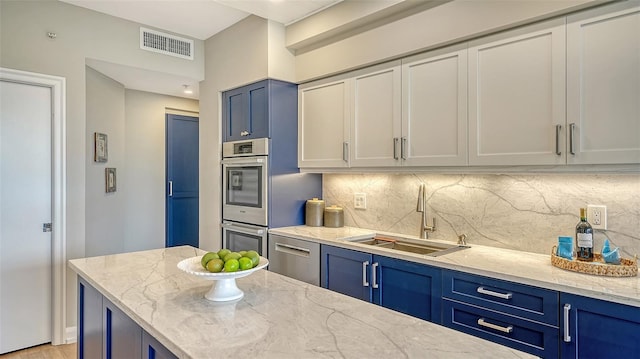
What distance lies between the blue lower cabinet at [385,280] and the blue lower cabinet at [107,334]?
1.35 m

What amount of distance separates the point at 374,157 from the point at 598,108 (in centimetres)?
131

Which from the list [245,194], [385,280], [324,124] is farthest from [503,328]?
[245,194]

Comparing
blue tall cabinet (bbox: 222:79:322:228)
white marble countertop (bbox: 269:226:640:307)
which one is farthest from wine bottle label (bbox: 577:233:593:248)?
blue tall cabinet (bbox: 222:79:322:228)

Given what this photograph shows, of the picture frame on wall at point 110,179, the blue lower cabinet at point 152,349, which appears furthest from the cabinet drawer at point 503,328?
the picture frame on wall at point 110,179

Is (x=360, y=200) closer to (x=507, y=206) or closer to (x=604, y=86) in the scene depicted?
(x=507, y=206)

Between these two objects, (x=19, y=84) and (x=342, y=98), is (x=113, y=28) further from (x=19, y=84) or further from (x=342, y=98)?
(x=342, y=98)

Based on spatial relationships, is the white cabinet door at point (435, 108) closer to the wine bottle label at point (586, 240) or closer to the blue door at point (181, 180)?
the wine bottle label at point (586, 240)

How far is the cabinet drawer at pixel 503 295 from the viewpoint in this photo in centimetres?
160

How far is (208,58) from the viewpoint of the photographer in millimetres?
3695

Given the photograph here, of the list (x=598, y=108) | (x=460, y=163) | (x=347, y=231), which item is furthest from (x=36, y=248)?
(x=598, y=108)

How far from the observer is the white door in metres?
2.77

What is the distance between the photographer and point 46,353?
283cm

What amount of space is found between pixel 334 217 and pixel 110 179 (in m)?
2.48

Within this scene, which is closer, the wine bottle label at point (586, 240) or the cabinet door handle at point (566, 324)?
the cabinet door handle at point (566, 324)
